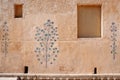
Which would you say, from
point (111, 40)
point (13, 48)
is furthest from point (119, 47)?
point (13, 48)

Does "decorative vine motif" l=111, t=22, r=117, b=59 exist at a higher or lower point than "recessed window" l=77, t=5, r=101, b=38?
lower

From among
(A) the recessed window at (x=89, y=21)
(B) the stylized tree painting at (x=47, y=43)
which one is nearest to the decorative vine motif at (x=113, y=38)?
(A) the recessed window at (x=89, y=21)

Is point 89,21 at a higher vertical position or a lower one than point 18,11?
lower

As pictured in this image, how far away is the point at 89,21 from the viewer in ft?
14.7

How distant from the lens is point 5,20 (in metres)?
4.48

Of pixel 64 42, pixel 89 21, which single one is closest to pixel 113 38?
pixel 89 21

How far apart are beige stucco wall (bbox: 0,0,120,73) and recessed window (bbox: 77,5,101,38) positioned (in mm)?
87

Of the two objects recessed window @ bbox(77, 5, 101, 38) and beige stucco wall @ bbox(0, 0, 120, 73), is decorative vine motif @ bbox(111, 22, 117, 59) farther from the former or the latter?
recessed window @ bbox(77, 5, 101, 38)

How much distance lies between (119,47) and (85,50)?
0.51 metres

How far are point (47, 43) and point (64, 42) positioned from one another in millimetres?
255

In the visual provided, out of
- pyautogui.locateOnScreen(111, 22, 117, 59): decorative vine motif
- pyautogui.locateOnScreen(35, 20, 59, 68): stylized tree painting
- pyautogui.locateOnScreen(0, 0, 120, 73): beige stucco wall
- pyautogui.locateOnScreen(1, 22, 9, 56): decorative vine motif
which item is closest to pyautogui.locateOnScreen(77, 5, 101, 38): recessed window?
pyautogui.locateOnScreen(0, 0, 120, 73): beige stucco wall

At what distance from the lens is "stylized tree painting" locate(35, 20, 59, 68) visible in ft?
14.5

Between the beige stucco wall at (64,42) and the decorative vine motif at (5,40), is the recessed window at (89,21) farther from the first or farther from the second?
the decorative vine motif at (5,40)

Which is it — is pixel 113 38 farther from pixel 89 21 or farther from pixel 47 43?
pixel 47 43
